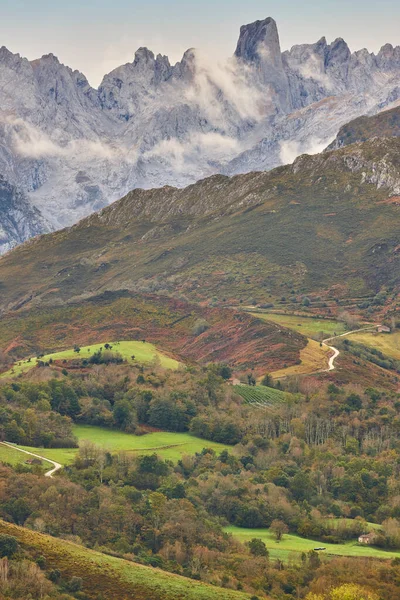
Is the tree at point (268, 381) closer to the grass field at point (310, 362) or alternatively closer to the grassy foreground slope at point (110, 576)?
the grass field at point (310, 362)

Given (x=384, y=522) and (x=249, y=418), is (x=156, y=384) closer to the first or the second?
(x=249, y=418)

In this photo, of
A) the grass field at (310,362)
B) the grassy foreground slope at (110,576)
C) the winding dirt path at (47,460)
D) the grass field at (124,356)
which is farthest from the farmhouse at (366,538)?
the grass field at (124,356)

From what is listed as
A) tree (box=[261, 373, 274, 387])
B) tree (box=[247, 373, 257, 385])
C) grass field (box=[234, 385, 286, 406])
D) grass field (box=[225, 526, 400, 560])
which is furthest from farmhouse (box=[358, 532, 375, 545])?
tree (box=[247, 373, 257, 385])

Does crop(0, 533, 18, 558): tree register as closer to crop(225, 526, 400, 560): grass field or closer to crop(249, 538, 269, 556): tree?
crop(249, 538, 269, 556): tree

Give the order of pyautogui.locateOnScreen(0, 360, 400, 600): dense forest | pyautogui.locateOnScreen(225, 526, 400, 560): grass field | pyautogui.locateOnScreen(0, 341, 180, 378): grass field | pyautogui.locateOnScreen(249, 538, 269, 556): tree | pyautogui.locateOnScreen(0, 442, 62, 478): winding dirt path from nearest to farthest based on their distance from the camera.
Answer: pyautogui.locateOnScreen(0, 360, 400, 600): dense forest → pyautogui.locateOnScreen(249, 538, 269, 556): tree → pyautogui.locateOnScreen(225, 526, 400, 560): grass field → pyautogui.locateOnScreen(0, 442, 62, 478): winding dirt path → pyautogui.locateOnScreen(0, 341, 180, 378): grass field

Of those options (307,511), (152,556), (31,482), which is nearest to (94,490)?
(31,482)

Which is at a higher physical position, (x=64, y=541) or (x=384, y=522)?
(x=64, y=541)
